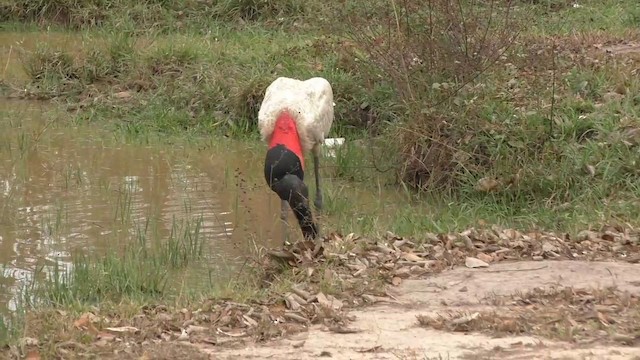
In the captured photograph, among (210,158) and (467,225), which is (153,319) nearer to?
(467,225)

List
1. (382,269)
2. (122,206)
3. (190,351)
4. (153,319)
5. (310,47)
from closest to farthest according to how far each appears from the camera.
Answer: (190,351)
(153,319)
(382,269)
(122,206)
(310,47)

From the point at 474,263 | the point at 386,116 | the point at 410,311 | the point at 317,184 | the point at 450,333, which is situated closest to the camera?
the point at 450,333

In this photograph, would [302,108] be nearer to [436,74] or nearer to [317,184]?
[317,184]

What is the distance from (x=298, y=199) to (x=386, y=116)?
2802mm

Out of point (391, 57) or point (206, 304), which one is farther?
point (391, 57)

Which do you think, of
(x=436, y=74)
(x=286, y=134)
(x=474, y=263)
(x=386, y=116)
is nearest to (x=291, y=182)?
(x=286, y=134)

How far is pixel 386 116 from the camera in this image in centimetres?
876

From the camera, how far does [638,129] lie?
Result: 731 cm

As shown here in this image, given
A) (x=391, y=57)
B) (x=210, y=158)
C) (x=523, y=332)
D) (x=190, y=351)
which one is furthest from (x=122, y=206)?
(x=523, y=332)

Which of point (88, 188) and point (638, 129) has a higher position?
point (638, 129)

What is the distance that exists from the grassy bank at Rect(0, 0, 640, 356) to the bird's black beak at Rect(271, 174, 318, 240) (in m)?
0.28

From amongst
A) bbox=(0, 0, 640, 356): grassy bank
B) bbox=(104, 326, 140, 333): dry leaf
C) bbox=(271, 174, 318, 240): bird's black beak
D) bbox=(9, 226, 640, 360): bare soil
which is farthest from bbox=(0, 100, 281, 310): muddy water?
bbox=(104, 326, 140, 333): dry leaf

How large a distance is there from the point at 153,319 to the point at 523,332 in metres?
1.53

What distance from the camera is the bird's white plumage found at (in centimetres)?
661
